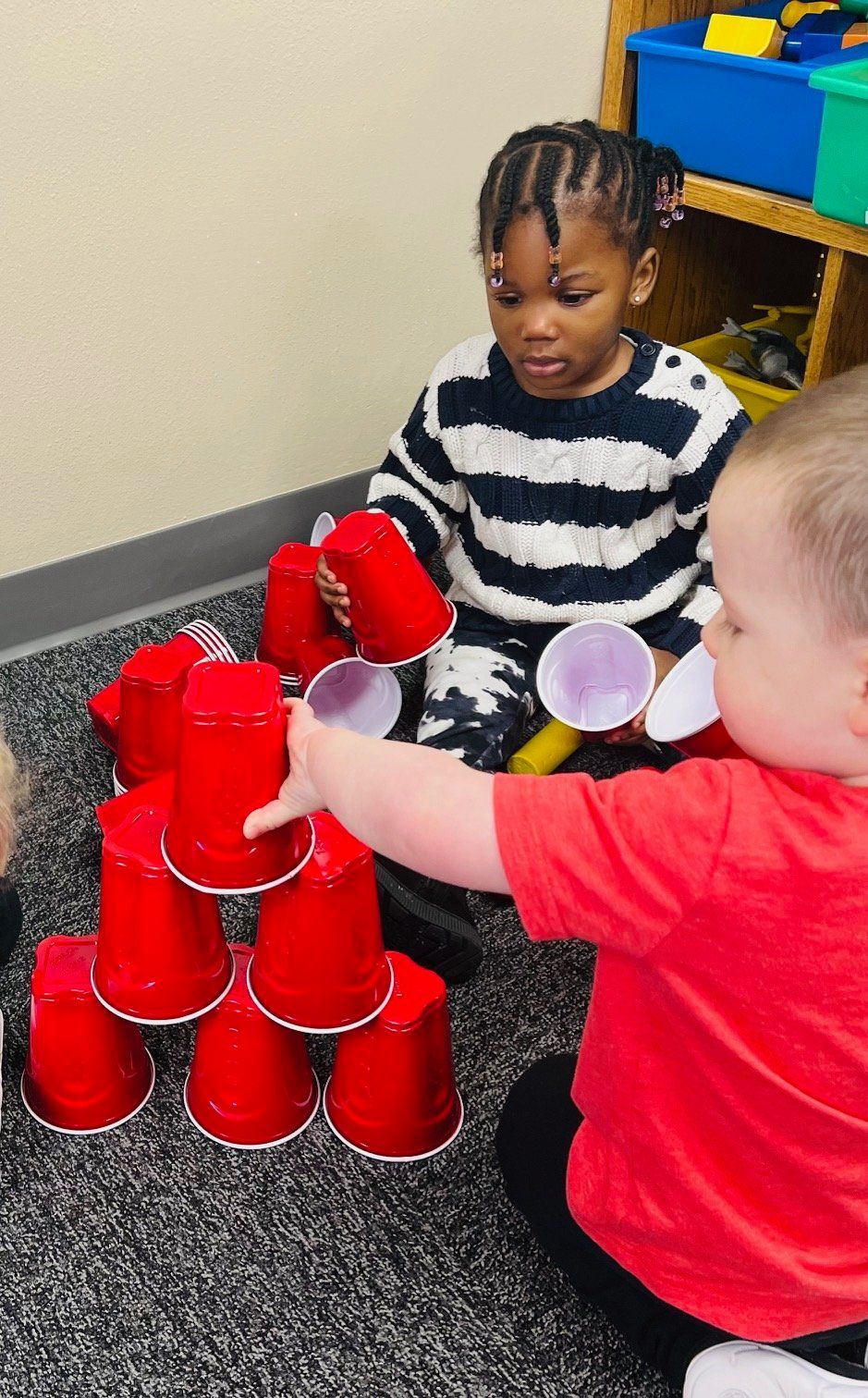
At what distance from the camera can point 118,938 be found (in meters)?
0.83

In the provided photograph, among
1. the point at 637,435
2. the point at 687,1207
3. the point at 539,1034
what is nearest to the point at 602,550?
the point at 637,435

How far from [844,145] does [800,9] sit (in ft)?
0.90

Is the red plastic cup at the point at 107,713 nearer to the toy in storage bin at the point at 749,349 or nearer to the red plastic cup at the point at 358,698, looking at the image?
the red plastic cup at the point at 358,698

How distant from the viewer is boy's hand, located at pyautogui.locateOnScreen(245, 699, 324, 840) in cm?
68

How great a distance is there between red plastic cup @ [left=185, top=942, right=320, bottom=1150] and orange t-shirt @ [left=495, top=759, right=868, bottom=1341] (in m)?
0.25

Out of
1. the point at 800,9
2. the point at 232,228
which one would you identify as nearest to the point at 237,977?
the point at 232,228

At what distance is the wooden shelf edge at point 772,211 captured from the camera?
1.38 meters

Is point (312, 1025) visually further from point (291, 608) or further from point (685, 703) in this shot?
point (291, 608)

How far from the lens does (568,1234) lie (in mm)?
816

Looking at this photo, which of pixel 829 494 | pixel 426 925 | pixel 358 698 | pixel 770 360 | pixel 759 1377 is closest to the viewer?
pixel 829 494

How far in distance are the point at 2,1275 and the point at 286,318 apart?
1005 mm

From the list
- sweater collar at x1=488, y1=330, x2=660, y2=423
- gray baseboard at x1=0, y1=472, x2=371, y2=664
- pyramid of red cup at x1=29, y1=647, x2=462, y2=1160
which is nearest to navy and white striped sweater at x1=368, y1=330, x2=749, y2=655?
sweater collar at x1=488, y1=330, x2=660, y2=423

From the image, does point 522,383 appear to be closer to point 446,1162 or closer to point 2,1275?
point 446,1162

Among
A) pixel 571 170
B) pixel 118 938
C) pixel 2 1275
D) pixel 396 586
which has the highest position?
pixel 571 170
